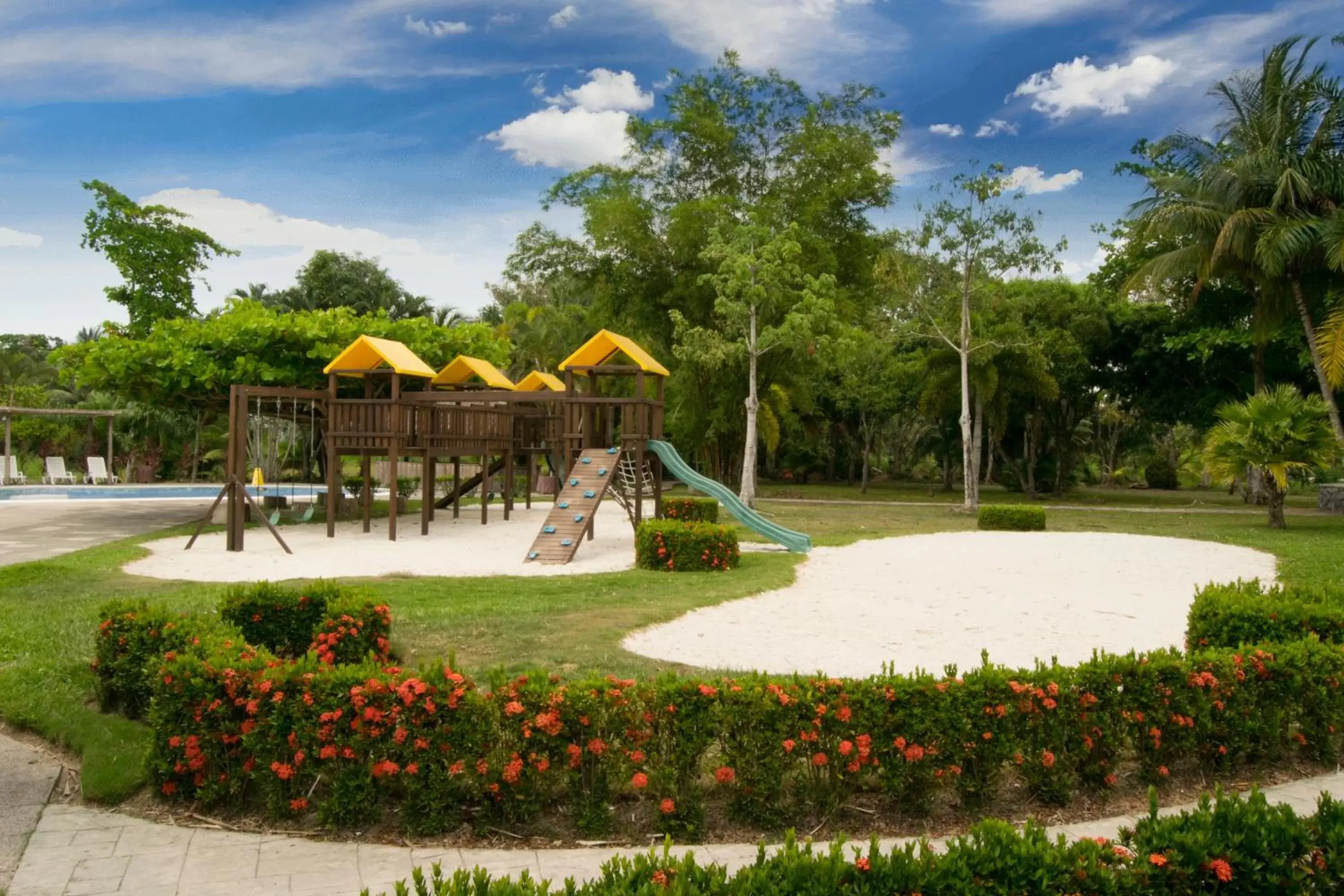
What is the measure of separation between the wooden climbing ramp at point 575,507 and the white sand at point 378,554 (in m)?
0.32

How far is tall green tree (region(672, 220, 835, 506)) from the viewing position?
25938 millimetres

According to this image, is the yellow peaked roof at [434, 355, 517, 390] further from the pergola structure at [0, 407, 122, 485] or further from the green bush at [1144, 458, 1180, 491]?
the green bush at [1144, 458, 1180, 491]

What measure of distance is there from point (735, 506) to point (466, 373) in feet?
27.8

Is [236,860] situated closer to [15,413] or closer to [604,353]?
[604,353]

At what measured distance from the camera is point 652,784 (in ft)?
14.6

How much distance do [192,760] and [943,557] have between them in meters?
12.8

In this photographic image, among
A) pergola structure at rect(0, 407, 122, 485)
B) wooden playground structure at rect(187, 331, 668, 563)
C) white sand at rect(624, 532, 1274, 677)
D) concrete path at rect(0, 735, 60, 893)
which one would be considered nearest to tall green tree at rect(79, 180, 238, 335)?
pergola structure at rect(0, 407, 122, 485)

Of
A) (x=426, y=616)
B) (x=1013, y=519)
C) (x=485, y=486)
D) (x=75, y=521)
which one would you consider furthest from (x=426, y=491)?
(x=1013, y=519)

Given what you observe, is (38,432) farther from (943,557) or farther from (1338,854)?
(1338,854)

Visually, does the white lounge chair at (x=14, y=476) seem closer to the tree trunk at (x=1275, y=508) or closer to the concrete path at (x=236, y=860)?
the concrete path at (x=236, y=860)

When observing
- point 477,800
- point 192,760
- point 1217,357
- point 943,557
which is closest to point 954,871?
point 477,800

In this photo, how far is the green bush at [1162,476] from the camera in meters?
47.2

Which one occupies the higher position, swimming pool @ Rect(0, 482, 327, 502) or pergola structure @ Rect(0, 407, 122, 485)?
pergola structure @ Rect(0, 407, 122, 485)

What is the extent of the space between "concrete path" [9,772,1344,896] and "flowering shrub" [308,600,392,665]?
217cm
